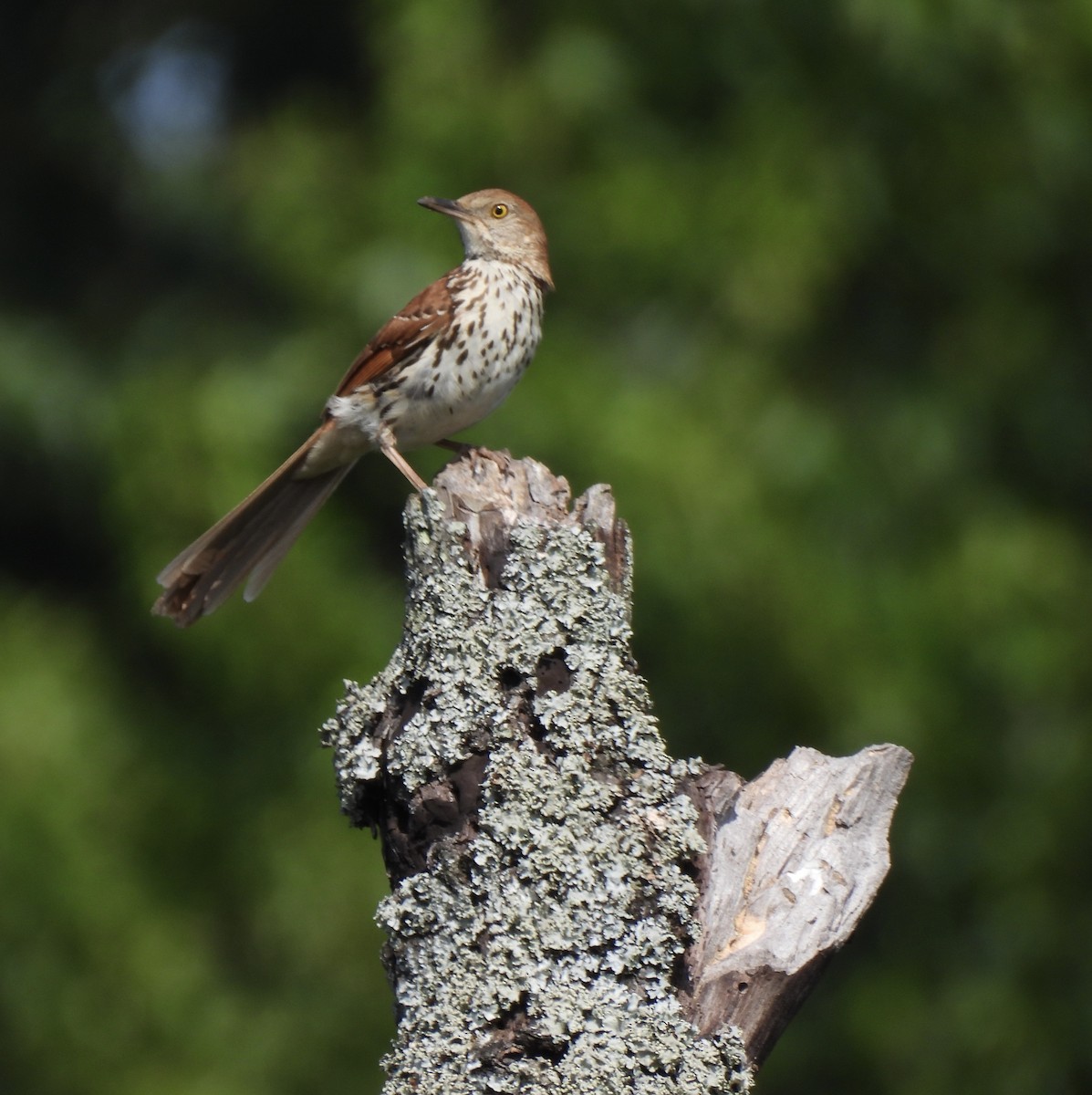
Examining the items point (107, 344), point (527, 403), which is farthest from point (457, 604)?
point (107, 344)

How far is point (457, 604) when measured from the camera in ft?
8.83

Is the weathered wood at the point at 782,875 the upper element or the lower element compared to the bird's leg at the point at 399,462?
lower

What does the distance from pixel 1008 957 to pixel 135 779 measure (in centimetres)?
340

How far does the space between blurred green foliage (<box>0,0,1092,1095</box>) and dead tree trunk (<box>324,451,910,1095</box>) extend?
9.73 feet

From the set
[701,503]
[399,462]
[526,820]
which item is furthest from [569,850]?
[701,503]

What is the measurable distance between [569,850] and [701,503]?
10.6ft

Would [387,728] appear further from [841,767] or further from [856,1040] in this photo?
[856,1040]

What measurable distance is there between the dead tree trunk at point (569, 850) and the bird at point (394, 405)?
4.55ft

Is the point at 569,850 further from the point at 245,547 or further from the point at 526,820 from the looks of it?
the point at 245,547

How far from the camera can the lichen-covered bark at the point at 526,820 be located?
2.38 m

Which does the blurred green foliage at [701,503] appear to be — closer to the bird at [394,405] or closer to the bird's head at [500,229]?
the bird's head at [500,229]

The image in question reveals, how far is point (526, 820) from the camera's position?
2484 mm

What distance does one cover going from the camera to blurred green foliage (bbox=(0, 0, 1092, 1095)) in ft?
19.8

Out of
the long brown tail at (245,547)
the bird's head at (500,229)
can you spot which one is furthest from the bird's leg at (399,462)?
the bird's head at (500,229)
